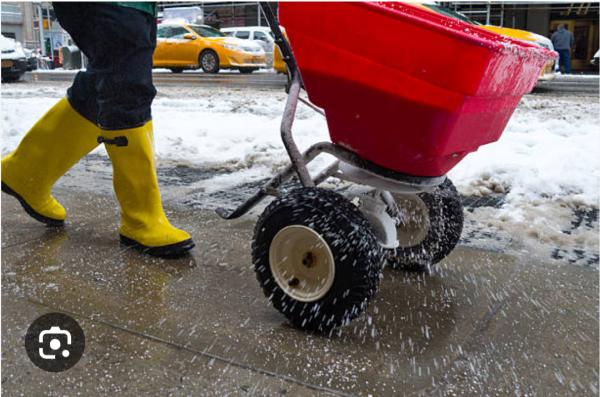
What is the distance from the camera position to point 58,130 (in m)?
2.81

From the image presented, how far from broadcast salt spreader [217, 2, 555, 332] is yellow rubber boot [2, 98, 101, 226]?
1204 mm

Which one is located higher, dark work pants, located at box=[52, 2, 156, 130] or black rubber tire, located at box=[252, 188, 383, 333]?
dark work pants, located at box=[52, 2, 156, 130]

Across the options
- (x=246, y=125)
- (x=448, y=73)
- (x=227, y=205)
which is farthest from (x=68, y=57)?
(x=448, y=73)

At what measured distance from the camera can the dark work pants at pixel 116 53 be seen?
2.32m

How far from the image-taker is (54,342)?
1.81 metres

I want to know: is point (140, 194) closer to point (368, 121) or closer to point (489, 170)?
point (368, 121)

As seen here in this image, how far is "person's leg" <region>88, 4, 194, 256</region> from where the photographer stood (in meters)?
2.33

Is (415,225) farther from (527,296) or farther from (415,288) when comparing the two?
(527,296)

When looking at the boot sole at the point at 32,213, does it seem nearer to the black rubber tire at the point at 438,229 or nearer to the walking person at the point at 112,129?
the walking person at the point at 112,129

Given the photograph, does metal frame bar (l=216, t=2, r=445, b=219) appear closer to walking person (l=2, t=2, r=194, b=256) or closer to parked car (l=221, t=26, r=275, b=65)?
walking person (l=2, t=2, r=194, b=256)

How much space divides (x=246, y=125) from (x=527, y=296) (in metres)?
3.72

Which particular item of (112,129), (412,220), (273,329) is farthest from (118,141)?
(412,220)

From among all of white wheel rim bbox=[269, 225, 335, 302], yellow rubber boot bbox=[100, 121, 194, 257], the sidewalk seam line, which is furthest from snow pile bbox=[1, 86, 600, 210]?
the sidewalk seam line

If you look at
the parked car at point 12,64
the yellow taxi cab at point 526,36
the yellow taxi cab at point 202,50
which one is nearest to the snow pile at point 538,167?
the yellow taxi cab at point 526,36
